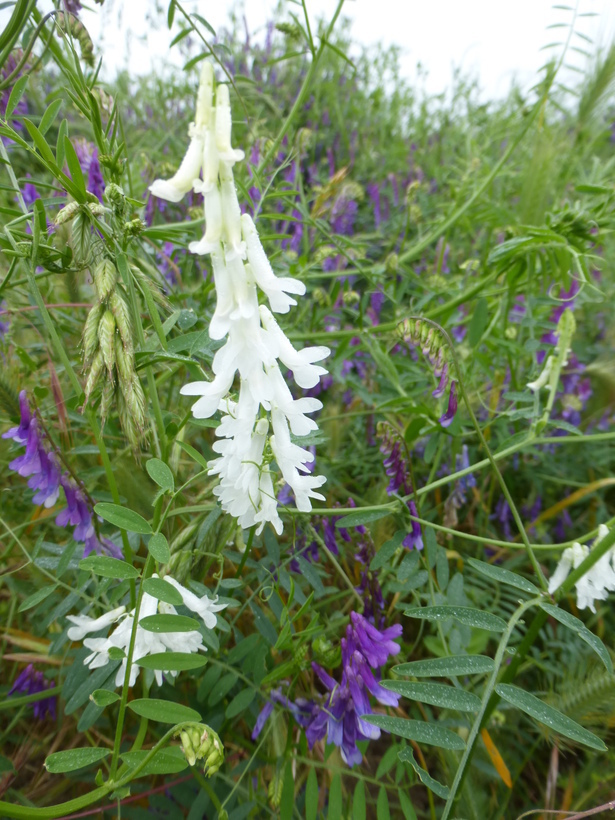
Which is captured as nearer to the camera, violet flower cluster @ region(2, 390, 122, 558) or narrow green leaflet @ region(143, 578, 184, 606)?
narrow green leaflet @ region(143, 578, 184, 606)

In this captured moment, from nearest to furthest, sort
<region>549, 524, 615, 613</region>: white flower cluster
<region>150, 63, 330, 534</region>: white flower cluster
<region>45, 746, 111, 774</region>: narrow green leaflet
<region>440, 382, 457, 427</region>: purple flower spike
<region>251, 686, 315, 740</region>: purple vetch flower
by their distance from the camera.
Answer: <region>150, 63, 330, 534</region>: white flower cluster → <region>45, 746, 111, 774</region>: narrow green leaflet → <region>549, 524, 615, 613</region>: white flower cluster → <region>251, 686, 315, 740</region>: purple vetch flower → <region>440, 382, 457, 427</region>: purple flower spike

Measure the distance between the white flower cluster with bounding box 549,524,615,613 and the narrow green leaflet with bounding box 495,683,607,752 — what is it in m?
0.16

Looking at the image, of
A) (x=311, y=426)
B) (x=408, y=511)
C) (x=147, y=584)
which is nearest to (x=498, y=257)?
(x=408, y=511)

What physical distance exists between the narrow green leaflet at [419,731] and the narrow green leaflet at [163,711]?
7.6 inches

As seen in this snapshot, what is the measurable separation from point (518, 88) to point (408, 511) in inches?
100

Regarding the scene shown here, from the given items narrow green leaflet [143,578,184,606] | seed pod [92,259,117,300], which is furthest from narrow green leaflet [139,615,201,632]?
seed pod [92,259,117,300]

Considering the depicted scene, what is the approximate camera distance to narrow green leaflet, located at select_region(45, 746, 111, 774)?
0.54 m

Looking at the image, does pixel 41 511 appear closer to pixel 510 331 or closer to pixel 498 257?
pixel 498 257

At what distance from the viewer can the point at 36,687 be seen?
94cm

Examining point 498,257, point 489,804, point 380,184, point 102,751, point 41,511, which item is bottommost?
point 489,804

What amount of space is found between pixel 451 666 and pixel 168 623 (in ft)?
1.07

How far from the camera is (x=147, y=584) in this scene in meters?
0.56

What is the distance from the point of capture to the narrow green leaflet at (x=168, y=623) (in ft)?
1.82

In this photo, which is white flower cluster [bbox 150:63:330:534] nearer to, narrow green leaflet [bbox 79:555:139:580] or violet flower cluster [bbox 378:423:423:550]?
narrow green leaflet [bbox 79:555:139:580]
